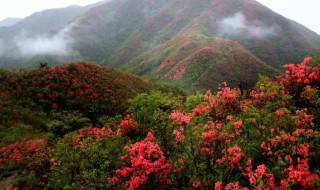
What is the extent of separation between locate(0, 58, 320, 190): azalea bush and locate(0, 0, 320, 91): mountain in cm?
3125

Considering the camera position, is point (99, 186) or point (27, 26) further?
point (27, 26)

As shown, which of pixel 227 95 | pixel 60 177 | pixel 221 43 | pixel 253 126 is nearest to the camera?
pixel 253 126

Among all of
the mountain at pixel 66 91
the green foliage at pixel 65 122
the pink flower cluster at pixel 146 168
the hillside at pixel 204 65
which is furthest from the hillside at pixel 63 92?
the hillside at pixel 204 65

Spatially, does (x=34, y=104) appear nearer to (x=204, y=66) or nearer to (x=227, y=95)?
(x=227, y=95)

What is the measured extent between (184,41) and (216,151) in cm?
5929

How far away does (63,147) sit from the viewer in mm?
9750

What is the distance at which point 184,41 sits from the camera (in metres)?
63.9

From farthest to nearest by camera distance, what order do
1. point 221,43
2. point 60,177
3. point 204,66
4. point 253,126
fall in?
point 221,43
point 204,66
point 60,177
point 253,126

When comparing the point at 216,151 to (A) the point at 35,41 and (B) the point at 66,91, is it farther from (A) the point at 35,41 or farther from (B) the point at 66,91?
(A) the point at 35,41

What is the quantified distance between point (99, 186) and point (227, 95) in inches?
212

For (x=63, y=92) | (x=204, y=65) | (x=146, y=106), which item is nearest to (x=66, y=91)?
(x=63, y=92)

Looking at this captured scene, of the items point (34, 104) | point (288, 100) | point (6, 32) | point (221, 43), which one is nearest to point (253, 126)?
point (288, 100)

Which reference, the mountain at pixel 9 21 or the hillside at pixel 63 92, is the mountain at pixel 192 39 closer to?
the hillside at pixel 63 92

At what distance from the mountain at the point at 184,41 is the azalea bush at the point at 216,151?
103 ft
